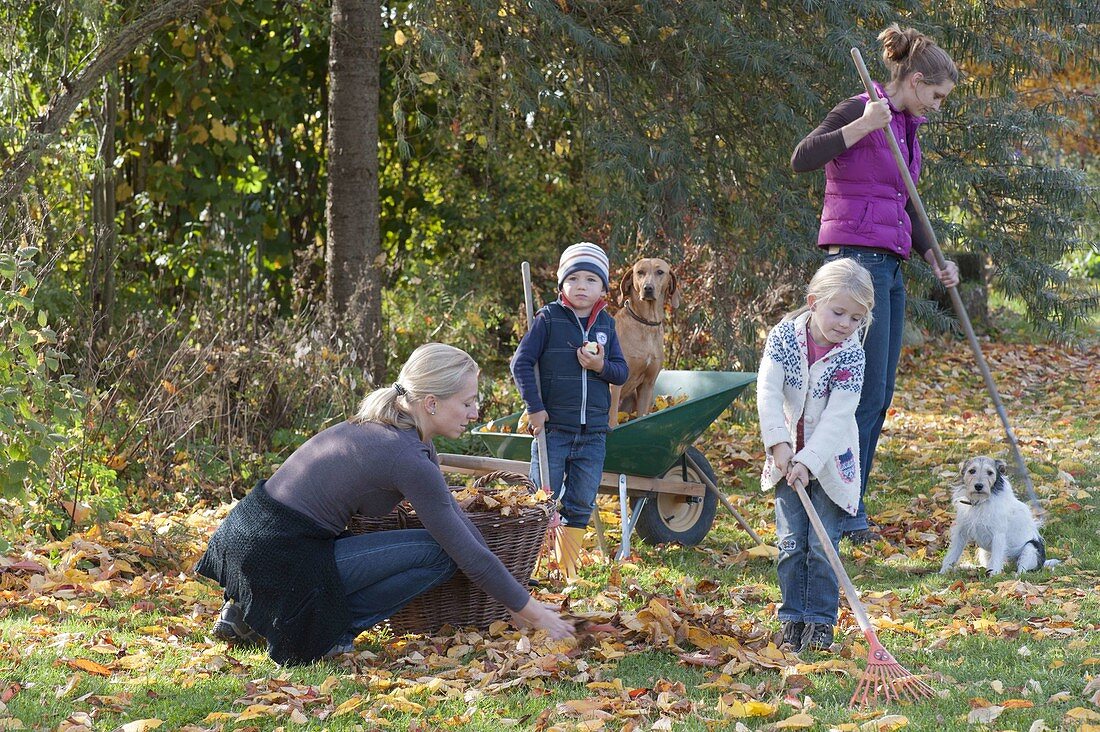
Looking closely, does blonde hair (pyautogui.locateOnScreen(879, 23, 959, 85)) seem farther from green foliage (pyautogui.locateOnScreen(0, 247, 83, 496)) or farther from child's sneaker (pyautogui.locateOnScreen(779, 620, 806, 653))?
green foliage (pyautogui.locateOnScreen(0, 247, 83, 496))

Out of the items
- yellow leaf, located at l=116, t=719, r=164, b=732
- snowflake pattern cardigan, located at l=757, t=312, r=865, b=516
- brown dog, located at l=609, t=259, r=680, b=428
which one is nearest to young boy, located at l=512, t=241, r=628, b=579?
brown dog, located at l=609, t=259, r=680, b=428

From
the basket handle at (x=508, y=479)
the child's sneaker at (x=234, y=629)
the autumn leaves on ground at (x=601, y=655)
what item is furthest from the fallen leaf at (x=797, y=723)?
the child's sneaker at (x=234, y=629)

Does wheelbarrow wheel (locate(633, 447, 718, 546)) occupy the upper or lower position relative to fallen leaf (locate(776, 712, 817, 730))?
upper

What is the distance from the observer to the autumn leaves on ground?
3.30 m

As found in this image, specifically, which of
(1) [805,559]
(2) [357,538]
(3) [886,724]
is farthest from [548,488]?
(3) [886,724]

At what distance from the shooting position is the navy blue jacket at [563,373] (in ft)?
16.6

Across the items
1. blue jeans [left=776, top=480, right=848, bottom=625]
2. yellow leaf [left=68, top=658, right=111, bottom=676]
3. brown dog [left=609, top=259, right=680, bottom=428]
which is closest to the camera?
yellow leaf [left=68, top=658, right=111, bottom=676]

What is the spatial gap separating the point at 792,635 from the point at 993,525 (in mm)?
1534

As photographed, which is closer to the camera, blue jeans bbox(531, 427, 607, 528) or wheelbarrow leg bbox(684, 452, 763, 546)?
blue jeans bbox(531, 427, 607, 528)

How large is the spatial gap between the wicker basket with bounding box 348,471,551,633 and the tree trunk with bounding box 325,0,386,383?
3.75 meters

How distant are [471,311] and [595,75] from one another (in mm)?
2662

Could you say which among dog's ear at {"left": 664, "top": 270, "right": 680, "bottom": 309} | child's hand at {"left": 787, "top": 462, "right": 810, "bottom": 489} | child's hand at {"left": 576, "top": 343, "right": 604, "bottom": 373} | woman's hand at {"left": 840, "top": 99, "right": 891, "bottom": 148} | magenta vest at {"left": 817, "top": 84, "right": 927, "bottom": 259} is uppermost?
woman's hand at {"left": 840, "top": 99, "right": 891, "bottom": 148}

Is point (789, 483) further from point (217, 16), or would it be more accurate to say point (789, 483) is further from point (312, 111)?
point (312, 111)

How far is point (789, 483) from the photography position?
3.85 meters
